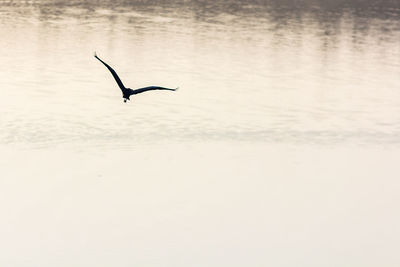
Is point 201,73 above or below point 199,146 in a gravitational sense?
above

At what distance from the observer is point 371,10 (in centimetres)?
5122

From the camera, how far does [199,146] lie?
86.8ft

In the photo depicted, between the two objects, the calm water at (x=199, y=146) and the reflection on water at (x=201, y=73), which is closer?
the calm water at (x=199, y=146)

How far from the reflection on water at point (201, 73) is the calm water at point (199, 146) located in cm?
9

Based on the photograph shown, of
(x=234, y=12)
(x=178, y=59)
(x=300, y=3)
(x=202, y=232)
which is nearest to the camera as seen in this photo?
(x=202, y=232)

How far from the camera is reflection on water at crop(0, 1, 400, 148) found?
92.3 ft

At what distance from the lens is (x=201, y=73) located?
34.5 m

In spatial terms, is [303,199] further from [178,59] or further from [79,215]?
[178,59]

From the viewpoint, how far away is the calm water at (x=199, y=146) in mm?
20375

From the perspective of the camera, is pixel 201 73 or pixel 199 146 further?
pixel 201 73

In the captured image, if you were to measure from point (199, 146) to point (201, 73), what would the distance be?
8.40m

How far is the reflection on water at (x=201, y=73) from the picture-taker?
28.1m

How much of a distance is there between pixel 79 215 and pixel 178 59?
51.1ft

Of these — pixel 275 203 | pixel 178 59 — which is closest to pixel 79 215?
pixel 275 203
